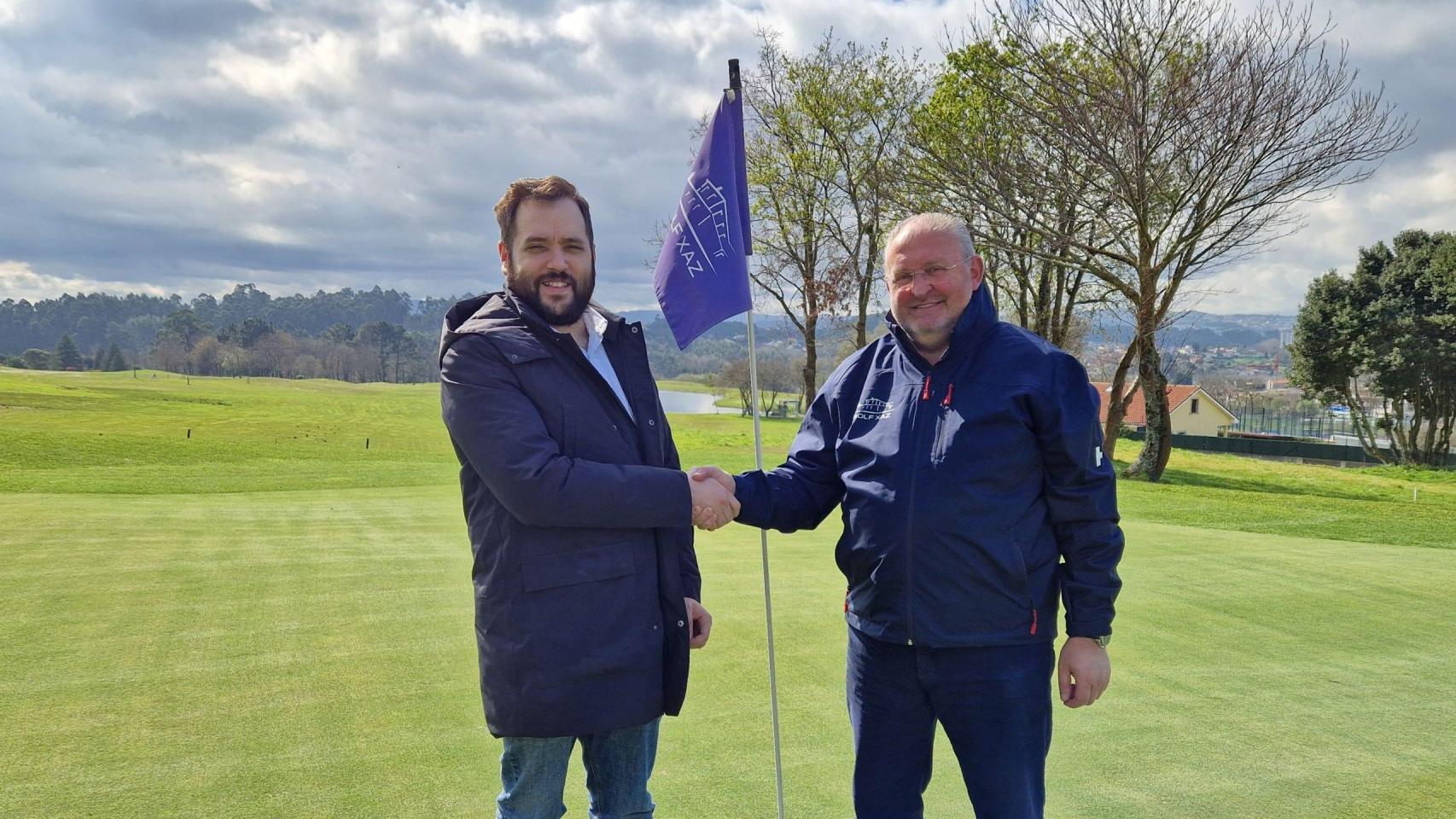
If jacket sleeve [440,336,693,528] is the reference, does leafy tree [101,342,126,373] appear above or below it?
above

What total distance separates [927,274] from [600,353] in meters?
0.95

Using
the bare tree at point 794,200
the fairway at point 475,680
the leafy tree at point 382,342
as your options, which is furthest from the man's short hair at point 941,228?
the leafy tree at point 382,342

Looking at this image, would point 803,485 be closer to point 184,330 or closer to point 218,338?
point 218,338

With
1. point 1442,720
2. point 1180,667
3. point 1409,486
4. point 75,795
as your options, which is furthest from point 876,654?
point 1409,486

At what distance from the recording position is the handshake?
7.59 feet

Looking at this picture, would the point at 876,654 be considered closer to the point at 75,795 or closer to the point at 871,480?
the point at 871,480

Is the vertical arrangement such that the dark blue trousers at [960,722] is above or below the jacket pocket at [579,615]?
below

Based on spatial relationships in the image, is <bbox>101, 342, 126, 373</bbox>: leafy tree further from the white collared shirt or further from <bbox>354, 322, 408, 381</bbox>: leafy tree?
the white collared shirt

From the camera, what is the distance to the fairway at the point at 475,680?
287 centimetres

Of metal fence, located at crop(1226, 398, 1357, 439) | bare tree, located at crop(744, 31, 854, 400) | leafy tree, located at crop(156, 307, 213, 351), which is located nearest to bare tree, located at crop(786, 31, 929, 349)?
bare tree, located at crop(744, 31, 854, 400)

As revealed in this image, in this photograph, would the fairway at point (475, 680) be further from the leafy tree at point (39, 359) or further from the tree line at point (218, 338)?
the leafy tree at point (39, 359)

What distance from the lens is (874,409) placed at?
8.10 ft

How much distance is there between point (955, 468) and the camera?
87.4 inches

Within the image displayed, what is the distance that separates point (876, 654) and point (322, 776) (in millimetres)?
1918
